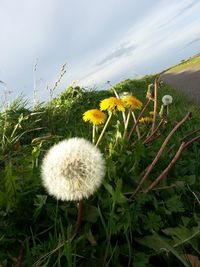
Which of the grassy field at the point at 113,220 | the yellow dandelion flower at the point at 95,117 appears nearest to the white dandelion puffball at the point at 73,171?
the grassy field at the point at 113,220

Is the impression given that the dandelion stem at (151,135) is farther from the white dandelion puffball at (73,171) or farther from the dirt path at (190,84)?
the dirt path at (190,84)

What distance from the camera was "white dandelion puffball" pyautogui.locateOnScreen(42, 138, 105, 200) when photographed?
1.68 meters

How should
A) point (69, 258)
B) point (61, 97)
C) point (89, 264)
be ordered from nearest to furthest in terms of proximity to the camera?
1. point (69, 258)
2. point (89, 264)
3. point (61, 97)

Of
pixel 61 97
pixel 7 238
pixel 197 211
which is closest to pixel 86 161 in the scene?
pixel 7 238

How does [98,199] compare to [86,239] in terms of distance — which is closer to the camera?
[86,239]

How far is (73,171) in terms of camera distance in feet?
5.50

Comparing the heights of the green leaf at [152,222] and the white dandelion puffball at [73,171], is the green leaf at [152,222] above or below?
below

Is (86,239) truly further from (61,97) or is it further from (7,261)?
(61,97)

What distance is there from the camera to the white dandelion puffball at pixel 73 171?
168 cm

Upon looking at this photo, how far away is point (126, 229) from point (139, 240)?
14cm

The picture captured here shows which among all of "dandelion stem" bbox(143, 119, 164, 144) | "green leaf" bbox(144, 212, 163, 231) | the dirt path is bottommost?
the dirt path

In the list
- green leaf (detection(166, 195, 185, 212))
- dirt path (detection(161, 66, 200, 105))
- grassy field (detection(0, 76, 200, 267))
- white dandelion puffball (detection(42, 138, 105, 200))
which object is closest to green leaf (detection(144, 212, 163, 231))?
grassy field (detection(0, 76, 200, 267))

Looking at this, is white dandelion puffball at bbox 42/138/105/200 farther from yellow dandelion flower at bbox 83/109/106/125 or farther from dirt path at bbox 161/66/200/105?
dirt path at bbox 161/66/200/105

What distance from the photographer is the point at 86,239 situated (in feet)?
6.37
